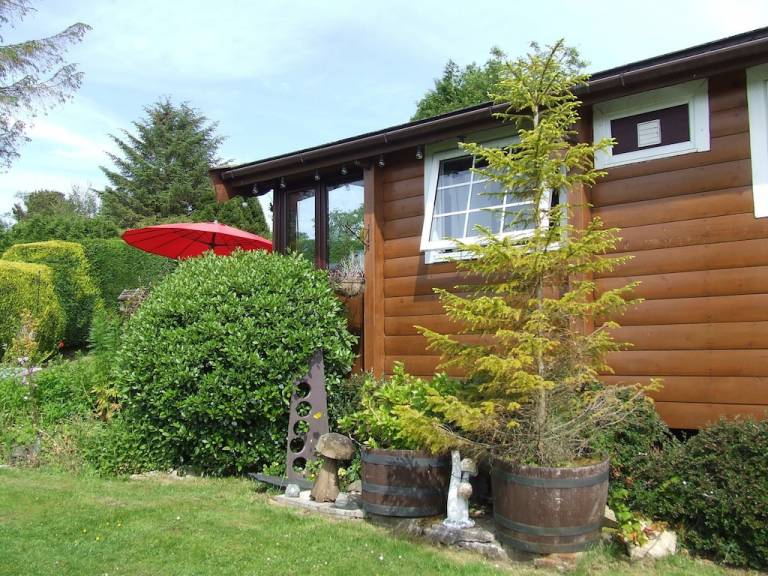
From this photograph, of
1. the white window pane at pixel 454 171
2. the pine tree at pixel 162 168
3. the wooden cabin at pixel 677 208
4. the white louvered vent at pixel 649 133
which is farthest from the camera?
the pine tree at pixel 162 168

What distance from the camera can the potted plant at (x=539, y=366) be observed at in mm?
3613

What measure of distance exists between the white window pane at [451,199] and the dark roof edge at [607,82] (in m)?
0.62

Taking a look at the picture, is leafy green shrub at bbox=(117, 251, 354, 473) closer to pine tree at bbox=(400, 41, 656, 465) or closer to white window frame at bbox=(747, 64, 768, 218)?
pine tree at bbox=(400, 41, 656, 465)

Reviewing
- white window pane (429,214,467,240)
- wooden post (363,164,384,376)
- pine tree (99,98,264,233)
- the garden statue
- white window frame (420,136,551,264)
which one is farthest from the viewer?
pine tree (99,98,264,233)

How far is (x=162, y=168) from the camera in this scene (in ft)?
93.5

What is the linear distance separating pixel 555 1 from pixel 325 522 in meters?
6.44

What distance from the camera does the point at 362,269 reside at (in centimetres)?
693

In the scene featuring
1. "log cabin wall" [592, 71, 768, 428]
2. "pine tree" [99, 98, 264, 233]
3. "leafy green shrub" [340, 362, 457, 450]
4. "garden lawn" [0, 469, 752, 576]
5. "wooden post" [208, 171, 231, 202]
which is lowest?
"garden lawn" [0, 469, 752, 576]

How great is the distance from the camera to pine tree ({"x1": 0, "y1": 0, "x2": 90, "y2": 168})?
17.9m

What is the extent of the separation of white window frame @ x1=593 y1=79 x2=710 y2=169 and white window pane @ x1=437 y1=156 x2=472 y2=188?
1.34 meters

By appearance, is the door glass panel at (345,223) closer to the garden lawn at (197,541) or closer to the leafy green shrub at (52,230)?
the garden lawn at (197,541)

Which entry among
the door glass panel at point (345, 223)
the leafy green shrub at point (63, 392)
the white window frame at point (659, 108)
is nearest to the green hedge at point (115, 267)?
the leafy green shrub at point (63, 392)

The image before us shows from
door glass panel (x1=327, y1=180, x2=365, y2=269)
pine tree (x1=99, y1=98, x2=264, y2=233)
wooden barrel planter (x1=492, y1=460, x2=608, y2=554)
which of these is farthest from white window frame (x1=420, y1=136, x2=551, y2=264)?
pine tree (x1=99, y1=98, x2=264, y2=233)

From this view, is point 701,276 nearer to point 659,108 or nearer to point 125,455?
point 659,108
